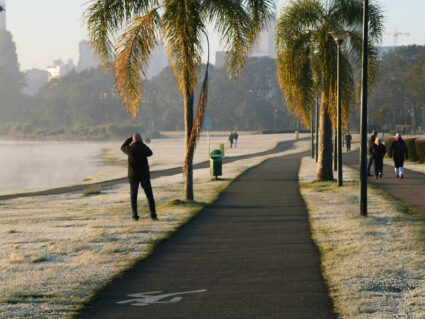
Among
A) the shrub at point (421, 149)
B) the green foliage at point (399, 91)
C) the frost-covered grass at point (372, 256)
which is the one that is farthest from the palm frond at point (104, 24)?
the green foliage at point (399, 91)

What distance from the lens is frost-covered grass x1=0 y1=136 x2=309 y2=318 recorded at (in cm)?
742

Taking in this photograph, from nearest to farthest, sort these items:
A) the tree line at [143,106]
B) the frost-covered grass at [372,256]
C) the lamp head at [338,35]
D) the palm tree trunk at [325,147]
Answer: the frost-covered grass at [372,256] < the lamp head at [338,35] < the palm tree trunk at [325,147] < the tree line at [143,106]

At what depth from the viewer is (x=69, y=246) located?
10812mm

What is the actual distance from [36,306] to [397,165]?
19.9 metres

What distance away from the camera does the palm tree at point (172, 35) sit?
1491 cm

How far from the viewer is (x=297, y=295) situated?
7332 millimetres

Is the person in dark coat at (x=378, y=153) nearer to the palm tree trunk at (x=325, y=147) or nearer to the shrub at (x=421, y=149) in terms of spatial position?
the palm tree trunk at (x=325, y=147)

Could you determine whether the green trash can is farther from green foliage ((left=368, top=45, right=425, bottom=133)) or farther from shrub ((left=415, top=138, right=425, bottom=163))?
green foliage ((left=368, top=45, right=425, bottom=133))

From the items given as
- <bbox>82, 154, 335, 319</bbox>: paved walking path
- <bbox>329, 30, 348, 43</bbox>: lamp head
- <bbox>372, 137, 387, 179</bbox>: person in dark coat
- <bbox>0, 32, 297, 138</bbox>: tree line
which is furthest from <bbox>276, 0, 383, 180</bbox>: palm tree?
<bbox>0, 32, 297, 138</bbox>: tree line

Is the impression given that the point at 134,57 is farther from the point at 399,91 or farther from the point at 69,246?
the point at 399,91

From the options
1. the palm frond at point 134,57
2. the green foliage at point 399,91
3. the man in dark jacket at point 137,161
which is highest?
the green foliage at point 399,91

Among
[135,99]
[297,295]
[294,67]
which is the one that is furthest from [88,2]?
[297,295]

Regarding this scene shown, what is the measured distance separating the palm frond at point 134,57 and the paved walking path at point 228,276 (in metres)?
3.45

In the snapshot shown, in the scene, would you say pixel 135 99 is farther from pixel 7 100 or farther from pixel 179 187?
pixel 7 100
